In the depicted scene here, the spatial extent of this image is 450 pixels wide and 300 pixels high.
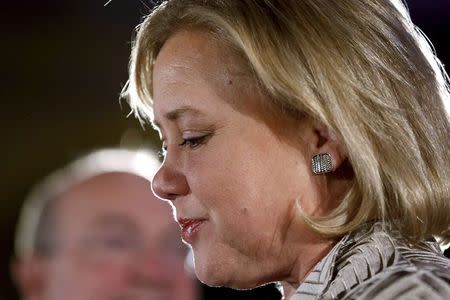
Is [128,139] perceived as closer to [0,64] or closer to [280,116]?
[0,64]

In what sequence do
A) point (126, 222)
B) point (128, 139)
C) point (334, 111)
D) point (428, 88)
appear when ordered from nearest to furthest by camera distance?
point (334, 111) → point (428, 88) → point (126, 222) → point (128, 139)

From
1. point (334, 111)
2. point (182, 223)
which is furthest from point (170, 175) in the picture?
point (334, 111)

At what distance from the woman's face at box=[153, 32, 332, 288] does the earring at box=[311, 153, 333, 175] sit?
0.05 ft

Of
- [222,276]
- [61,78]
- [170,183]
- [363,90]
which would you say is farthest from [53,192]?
[61,78]

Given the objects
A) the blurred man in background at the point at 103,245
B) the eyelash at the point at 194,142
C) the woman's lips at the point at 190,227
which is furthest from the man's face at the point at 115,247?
the eyelash at the point at 194,142

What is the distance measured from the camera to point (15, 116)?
16.6ft

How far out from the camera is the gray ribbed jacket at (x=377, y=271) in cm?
174

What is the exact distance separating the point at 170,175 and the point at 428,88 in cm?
63

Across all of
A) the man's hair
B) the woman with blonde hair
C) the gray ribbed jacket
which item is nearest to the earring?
the woman with blonde hair

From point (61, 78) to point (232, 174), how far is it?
3114 mm

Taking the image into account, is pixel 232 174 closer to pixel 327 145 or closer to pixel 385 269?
pixel 327 145

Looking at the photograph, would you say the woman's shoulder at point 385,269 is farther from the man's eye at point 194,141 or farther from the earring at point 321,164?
the man's eye at point 194,141

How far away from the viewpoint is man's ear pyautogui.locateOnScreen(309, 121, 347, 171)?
2.12 m

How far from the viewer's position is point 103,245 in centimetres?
269
